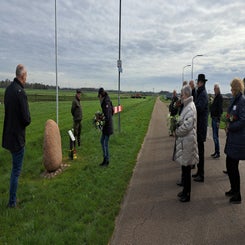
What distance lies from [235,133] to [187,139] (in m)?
0.89

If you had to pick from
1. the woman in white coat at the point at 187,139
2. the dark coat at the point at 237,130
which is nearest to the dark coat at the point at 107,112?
the woman in white coat at the point at 187,139

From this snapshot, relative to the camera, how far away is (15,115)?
17.3 feet

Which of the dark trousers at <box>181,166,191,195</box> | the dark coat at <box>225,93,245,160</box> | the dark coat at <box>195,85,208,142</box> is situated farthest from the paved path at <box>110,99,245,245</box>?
the dark coat at <box>195,85,208,142</box>

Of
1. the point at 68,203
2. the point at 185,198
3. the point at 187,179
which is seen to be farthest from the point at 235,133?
the point at 68,203

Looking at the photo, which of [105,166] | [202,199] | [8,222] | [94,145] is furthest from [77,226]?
[94,145]

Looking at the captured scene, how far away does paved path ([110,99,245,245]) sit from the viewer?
4316mm

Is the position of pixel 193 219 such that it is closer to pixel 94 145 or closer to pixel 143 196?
pixel 143 196

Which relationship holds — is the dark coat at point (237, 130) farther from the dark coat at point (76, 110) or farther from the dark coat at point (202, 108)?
the dark coat at point (76, 110)

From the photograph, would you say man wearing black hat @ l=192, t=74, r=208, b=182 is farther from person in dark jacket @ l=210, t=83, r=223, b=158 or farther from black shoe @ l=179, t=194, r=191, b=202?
person in dark jacket @ l=210, t=83, r=223, b=158

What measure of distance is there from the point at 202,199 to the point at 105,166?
3.19m

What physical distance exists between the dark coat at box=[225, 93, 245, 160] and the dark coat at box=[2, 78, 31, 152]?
3.76 m

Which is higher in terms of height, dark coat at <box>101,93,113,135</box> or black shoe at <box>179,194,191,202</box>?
dark coat at <box>101,93,113,135</box>

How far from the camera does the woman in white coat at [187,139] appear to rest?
5.66 m

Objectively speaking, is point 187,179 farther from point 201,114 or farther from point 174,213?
point 201,114
